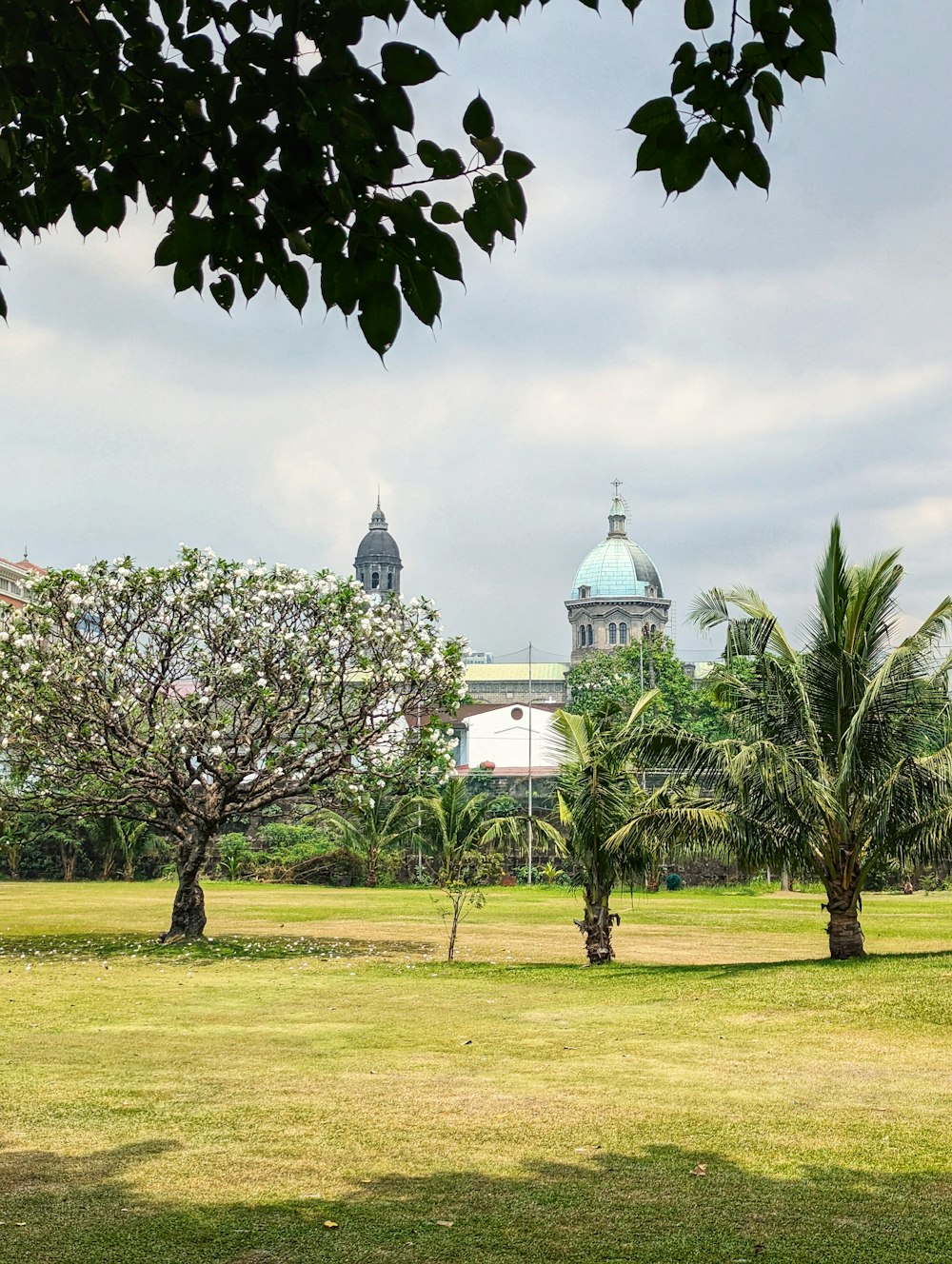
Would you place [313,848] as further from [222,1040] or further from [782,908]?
[222,1040]

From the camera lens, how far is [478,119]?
354cm

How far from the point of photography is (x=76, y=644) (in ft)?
61.8

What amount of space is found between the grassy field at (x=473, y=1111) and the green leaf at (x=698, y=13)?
4.36 metres

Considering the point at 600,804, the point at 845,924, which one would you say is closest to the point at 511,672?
the point at 600,804

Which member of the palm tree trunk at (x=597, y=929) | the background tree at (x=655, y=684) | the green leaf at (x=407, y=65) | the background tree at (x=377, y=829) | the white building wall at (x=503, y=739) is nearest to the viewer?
the green leaf at (x=407, y=65)

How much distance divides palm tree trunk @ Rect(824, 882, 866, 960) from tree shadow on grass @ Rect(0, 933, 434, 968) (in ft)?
19.3

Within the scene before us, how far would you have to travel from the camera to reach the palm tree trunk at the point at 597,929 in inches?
685

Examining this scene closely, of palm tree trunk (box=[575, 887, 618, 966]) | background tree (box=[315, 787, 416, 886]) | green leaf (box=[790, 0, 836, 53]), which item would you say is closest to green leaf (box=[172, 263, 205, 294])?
green leaf (box=[790, 0, 836, 53])

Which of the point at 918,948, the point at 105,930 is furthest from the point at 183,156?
the point at 105,930

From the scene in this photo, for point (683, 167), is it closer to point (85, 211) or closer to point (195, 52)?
point (195, 52)

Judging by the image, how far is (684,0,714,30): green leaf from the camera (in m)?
3.59

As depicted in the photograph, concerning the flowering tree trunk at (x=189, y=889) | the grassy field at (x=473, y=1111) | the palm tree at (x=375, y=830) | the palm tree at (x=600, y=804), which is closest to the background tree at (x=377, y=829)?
the palm tree at (x=375, y=830)

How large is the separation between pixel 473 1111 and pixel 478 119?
241 inches

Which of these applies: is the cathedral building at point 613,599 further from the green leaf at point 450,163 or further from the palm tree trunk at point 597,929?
the green leaf at point 450,163
